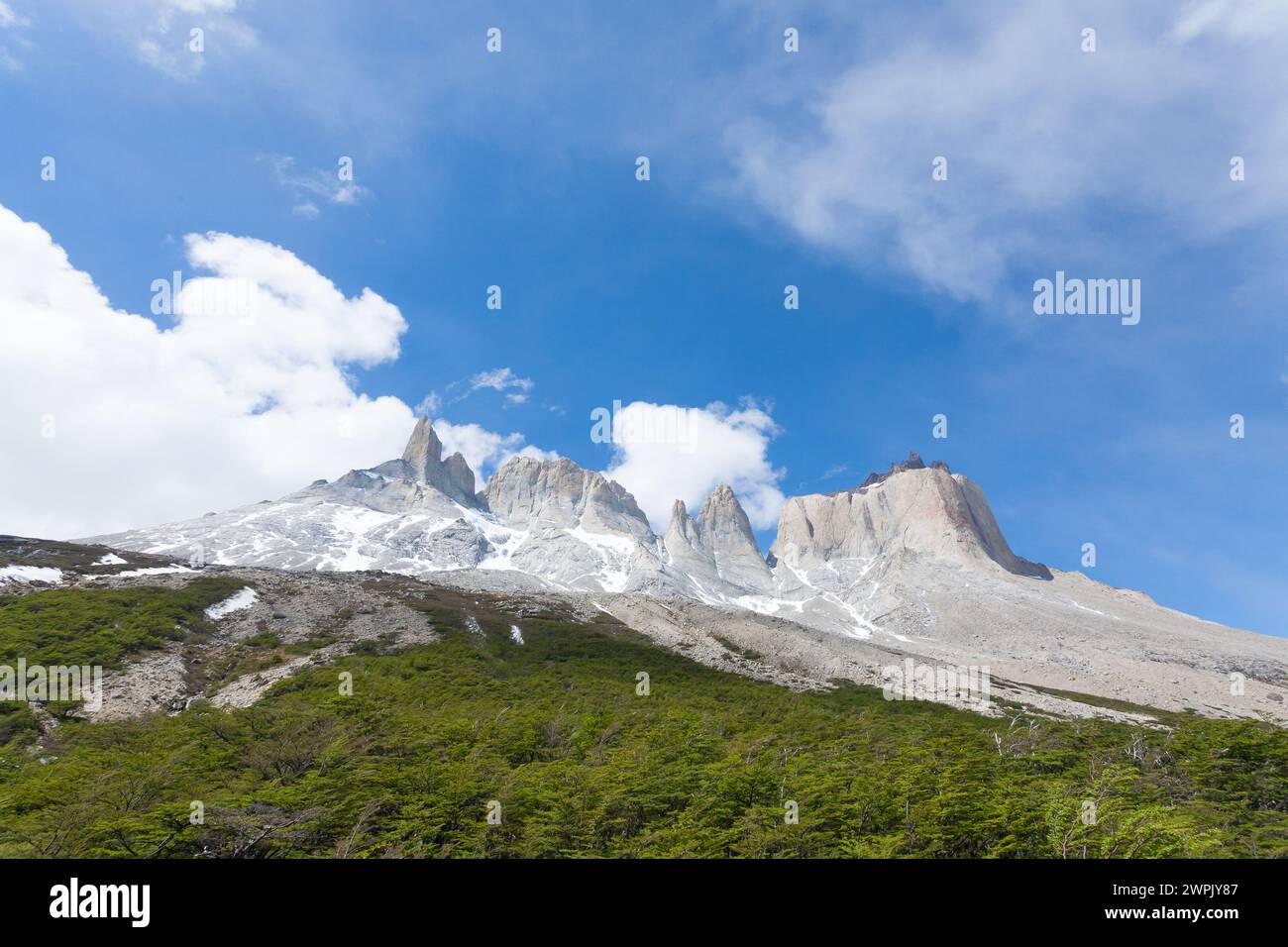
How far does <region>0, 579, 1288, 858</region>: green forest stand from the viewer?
15.2 meters

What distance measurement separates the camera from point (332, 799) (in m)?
17.0

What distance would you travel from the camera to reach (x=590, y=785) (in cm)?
1791

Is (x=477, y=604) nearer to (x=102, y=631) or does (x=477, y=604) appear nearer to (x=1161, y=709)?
(x=102, y=631)

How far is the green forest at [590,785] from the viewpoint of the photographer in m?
15.2
